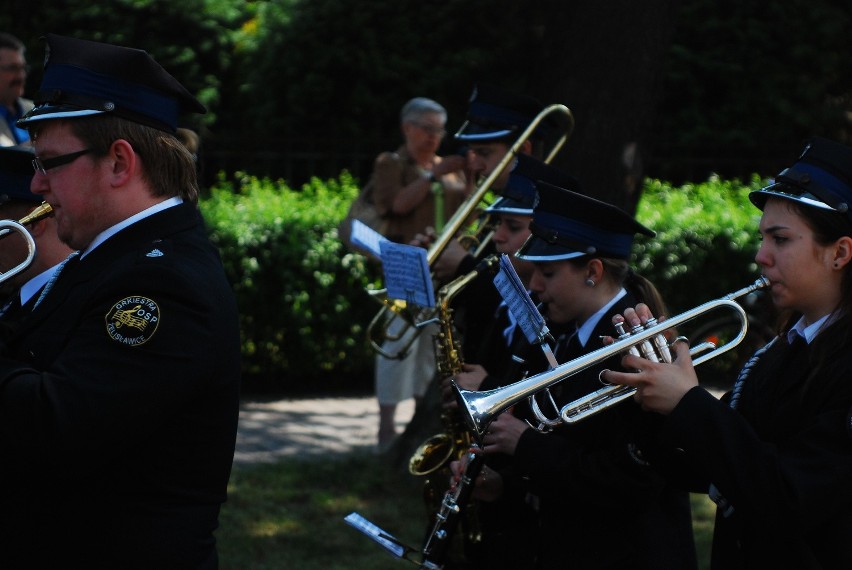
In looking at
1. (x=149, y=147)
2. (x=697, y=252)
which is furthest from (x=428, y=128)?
(x=149, y=147)

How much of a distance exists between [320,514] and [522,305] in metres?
3.39

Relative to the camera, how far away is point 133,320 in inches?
99.8

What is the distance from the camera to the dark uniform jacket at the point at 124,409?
8.12 feet

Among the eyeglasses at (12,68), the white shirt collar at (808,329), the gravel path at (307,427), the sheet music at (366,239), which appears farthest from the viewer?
the gravel path at (307,427)

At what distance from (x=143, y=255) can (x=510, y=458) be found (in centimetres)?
156

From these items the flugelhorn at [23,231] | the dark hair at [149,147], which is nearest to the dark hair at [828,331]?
the dark hair at [149,147]

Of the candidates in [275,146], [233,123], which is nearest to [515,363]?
[275,146]

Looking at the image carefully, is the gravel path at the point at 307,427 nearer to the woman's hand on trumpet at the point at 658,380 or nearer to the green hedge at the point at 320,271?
the green hedge at the point at 320,271

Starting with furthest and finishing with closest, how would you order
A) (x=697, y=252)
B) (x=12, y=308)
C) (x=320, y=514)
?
1. (x=697, y=252)
2. (x=320, y=514)
3. (x=12, y=308)

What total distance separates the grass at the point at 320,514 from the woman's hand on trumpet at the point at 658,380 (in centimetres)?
297

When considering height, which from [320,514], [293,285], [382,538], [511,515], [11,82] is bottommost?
[320,514]

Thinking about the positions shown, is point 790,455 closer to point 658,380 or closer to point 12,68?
point 658,380

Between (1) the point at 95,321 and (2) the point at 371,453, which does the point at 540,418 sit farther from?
(2) the point at 371,453

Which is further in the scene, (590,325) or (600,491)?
(590,325)
